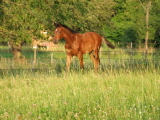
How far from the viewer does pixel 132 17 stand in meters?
48.7

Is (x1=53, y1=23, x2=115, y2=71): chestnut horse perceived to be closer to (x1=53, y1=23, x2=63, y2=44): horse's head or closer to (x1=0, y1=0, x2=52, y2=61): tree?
(x1=53, y1=23, x2=63, y2=44): horse's head

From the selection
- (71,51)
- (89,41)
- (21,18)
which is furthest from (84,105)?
(89,41)

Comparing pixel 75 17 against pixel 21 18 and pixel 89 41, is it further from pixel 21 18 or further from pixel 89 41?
pixel 21 18

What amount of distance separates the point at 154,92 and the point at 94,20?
61.8 ft

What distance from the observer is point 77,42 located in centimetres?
1680

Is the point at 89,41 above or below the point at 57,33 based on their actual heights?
below

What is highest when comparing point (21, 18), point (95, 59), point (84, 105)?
point (21, 18)

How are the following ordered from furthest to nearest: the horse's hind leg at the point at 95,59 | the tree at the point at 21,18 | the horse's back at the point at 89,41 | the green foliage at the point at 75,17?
1. the horse's hind leg at the point at 95,59
2. the horse's back at the point at 89,41
3. the green foliage at the point at 75,17
4. the tree at the point at 21,18

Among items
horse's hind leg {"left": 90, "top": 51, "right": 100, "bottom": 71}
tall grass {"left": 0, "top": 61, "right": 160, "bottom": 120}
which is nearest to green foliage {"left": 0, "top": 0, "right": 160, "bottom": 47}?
horse's hind leg {"left": 90, "top": 51, "right": 100, "bottom": 71}

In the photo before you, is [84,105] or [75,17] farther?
[75,17]

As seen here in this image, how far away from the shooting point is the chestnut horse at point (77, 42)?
1610 cm

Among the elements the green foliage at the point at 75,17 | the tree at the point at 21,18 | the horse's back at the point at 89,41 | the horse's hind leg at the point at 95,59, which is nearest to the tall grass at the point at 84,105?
the tree at the point at 21,18

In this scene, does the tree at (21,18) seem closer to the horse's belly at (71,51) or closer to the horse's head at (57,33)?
the horse's head at (57,33)

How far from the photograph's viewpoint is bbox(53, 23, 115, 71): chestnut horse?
634 inches
